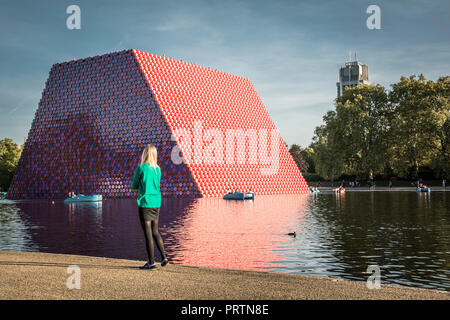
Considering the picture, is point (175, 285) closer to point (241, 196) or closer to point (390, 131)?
point (241, 196)

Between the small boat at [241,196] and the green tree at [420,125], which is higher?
the green tree at [420,125]

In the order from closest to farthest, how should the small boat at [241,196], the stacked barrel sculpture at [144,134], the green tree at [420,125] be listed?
1. the small boat at [241,196]
2. the stacked barrel sculpture at [144,134]
3. the green tree at [420,125]

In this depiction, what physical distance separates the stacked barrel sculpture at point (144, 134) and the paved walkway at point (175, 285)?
49.1 metres

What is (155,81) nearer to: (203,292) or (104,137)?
(104,137)

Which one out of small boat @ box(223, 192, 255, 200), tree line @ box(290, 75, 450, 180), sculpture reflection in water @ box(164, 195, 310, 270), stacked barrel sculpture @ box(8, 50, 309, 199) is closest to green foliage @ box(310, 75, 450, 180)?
tree line @ box(290, 75, 450, 180)

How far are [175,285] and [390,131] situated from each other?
269 feet

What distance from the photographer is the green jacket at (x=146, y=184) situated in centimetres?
1020

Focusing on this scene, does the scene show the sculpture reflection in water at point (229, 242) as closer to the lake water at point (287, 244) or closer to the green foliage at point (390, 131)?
the lake water at point (287, 244)

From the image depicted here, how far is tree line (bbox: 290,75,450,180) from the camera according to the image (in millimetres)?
79000

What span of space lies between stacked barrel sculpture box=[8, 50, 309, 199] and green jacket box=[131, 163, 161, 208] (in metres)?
48.3

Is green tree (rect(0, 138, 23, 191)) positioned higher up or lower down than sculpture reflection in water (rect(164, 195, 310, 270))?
higher up

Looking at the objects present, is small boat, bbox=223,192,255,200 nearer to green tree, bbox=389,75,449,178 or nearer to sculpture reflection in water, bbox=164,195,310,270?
sculpture reflection in water, bbox=164,195,310,270

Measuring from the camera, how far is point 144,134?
6219 centimetres

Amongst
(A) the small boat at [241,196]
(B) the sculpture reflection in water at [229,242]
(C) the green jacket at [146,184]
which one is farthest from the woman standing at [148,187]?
(A) the small boat at [241,196]
